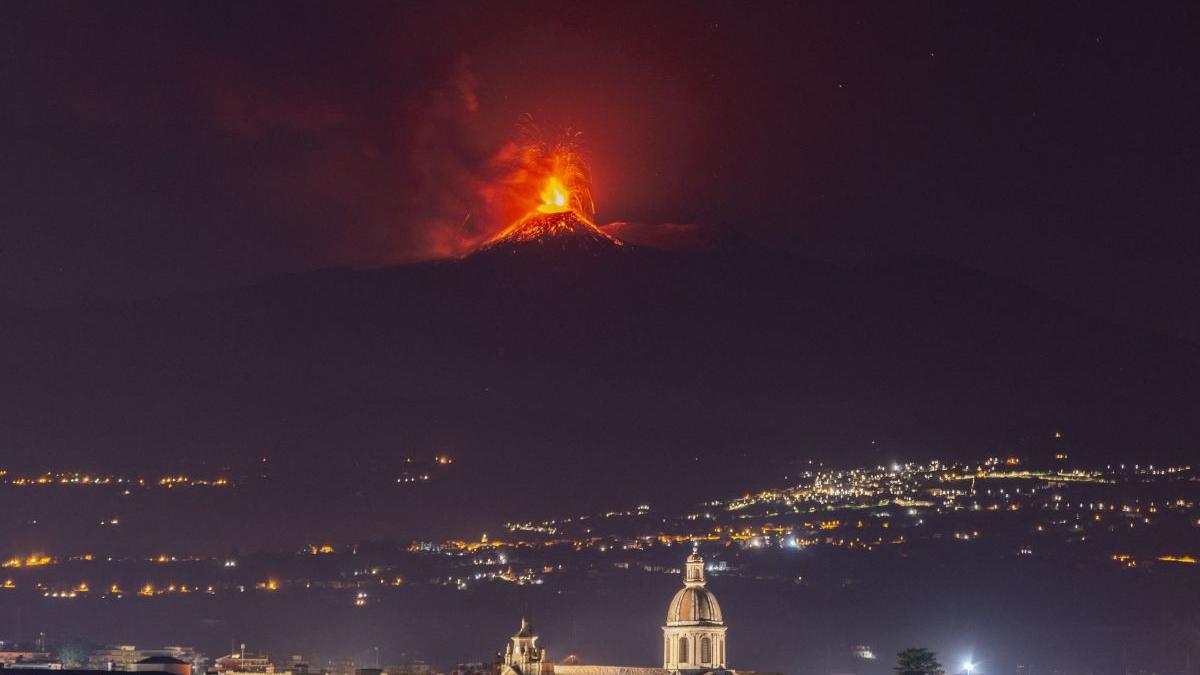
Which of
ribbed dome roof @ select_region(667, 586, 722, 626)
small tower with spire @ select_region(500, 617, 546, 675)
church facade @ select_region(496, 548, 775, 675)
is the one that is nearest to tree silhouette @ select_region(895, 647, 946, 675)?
church facade @ select_region(496, 548, 775, 675)

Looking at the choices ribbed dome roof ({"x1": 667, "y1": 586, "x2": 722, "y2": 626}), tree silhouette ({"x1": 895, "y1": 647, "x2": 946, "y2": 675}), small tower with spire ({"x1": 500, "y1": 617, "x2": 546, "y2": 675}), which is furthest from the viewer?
tree silhouette ({"x1": 895, "y1": 647, "x2": 946, "y2": 675})

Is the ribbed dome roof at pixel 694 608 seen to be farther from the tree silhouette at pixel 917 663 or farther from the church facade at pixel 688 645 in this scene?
the tree silhouette at pixel 917 663

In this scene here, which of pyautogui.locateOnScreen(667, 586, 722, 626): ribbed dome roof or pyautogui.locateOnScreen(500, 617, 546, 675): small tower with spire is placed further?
pyautogui.locateOnScreen(500, 617, 546, 675): small tower with spire

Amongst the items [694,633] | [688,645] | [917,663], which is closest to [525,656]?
[688,645]

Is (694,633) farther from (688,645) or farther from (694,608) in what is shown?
(694,608)

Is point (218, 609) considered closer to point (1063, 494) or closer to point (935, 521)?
point (935, 521)

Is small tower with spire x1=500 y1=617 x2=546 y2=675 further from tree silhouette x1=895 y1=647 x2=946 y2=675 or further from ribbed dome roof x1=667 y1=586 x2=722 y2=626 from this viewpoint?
tree silhouette x1=895 y1=647 x2=946 y2=675

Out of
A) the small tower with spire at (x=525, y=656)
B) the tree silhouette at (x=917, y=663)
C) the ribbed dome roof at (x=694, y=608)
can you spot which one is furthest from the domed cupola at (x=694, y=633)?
the tree silhouette at (x=917, y=663)

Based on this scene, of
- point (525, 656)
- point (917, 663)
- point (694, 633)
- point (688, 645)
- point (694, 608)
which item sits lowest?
point (688, 645)
